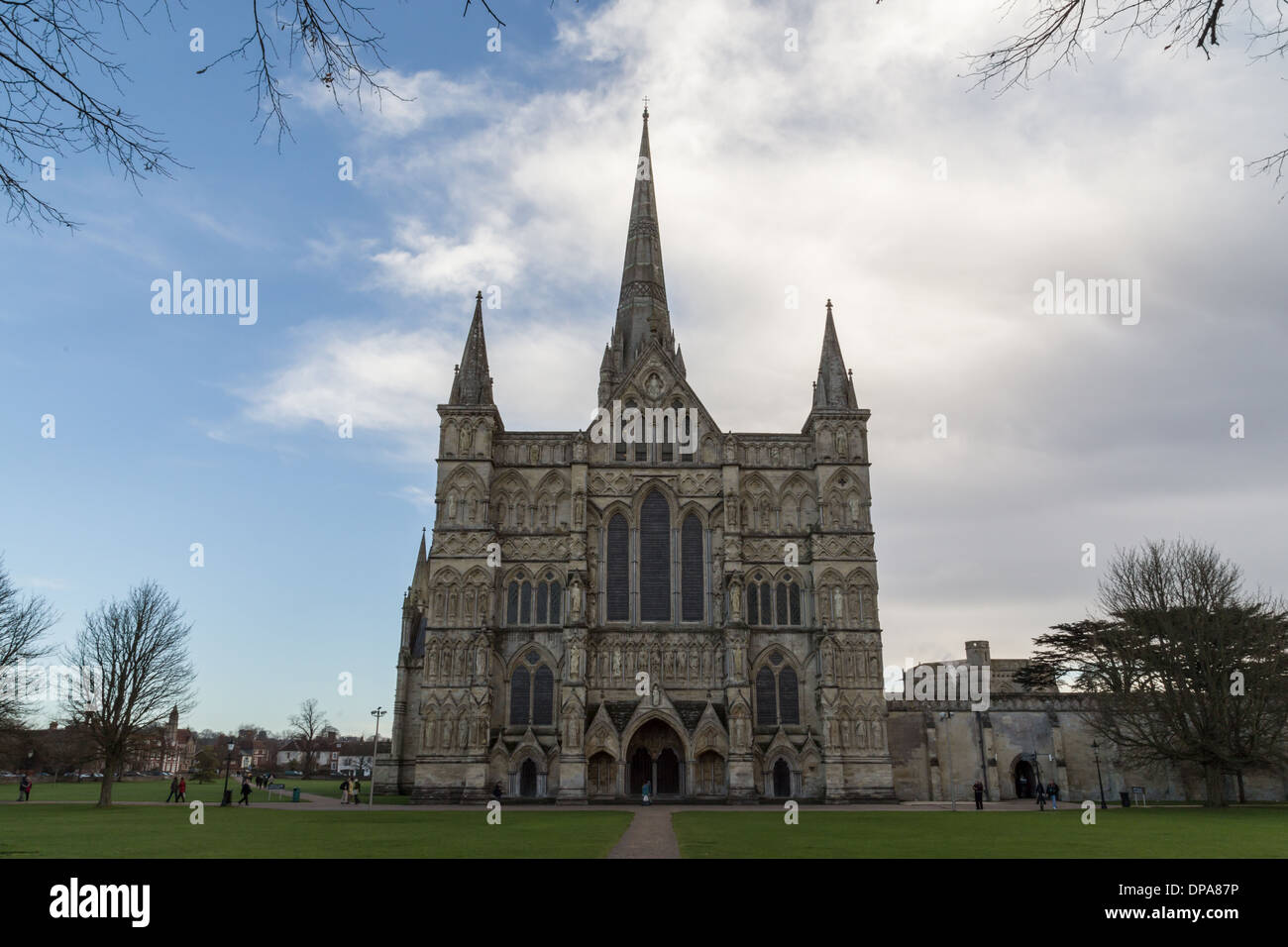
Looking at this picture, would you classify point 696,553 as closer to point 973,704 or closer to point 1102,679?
point 973,704

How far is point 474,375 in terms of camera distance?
49.2 meters

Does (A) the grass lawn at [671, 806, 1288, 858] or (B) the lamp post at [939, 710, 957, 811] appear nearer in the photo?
(A) the grass lawn at [671, 806, 1288, 858]

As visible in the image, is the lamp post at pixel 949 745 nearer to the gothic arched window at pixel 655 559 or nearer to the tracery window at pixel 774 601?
the tracery window at pixel 774 601

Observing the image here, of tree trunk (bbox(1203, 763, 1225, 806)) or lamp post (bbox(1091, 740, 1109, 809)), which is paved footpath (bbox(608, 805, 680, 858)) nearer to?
lamp post (bbox(1091, 740, 1109, 809))

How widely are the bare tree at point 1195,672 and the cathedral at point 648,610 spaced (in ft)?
38.8

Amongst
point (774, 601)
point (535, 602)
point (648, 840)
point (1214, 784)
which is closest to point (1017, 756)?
point (1214, 784)

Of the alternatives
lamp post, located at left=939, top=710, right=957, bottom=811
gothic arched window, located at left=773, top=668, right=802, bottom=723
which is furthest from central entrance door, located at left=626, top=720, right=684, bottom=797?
lamp post, located at left=939, top=710, right=957, bottom=811

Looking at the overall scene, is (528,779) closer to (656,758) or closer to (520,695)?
(520,695)

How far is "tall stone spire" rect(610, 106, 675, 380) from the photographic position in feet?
189

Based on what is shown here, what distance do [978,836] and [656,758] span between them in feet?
77.4

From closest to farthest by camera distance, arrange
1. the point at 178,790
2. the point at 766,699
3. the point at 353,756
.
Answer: the point at 178,790, the point at 766,699, the point at 353,756

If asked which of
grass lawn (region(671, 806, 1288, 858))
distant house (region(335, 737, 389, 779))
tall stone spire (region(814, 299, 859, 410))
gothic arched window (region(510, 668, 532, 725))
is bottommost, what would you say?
distant house (region(335, 737, 389, 779))

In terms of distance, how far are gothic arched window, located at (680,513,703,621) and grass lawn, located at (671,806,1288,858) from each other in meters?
14.3

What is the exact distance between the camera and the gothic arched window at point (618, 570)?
151 ft
